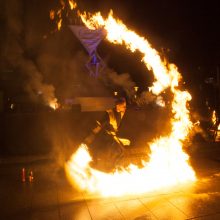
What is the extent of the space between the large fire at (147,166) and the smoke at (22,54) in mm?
4604

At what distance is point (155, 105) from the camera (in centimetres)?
1125

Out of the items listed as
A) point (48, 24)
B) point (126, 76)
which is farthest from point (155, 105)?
point (48, 24)

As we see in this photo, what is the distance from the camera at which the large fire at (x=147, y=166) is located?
20.5ft

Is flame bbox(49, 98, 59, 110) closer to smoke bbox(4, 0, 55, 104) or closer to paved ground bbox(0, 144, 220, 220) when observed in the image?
smoke bbox(4, 0, 55, 104)

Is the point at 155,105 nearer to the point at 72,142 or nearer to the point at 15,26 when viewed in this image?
the point at 72,142

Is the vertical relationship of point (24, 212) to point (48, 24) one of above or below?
below

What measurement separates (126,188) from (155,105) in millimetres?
5814

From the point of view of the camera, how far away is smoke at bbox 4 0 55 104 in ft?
37.2

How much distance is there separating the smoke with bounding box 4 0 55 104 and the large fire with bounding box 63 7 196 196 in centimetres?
460

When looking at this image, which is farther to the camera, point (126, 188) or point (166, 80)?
point (166, 80)

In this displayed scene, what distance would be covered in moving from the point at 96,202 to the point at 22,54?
35.8 feet

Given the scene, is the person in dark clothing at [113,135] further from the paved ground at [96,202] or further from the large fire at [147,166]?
the paved ground at [96,202]

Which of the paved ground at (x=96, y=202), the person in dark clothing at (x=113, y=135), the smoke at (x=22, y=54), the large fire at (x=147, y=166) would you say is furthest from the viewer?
the smoke at (x=22, y=54)

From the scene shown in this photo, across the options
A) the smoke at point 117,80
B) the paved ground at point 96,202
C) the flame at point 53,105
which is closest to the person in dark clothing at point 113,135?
the paved ground at point 96,202
